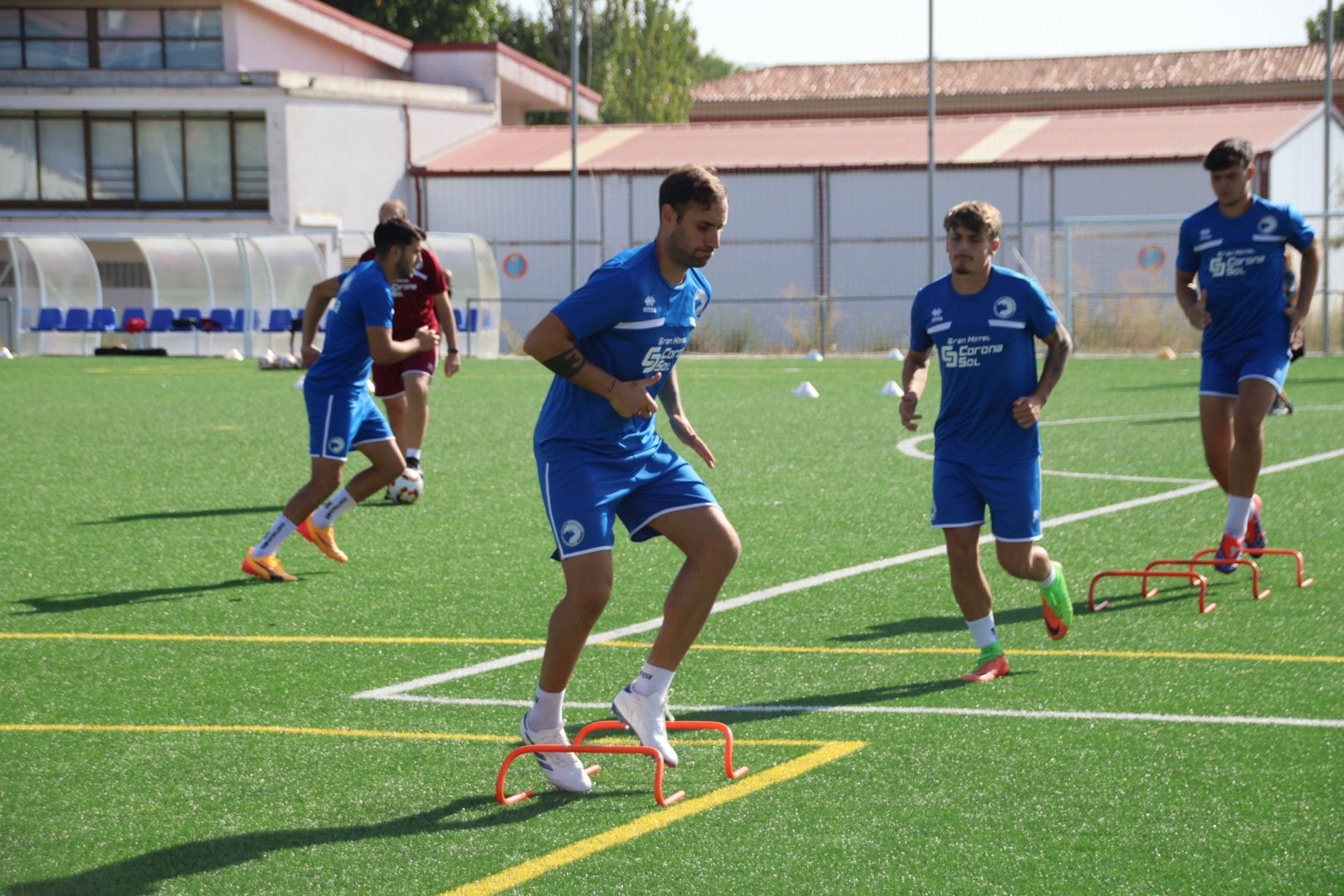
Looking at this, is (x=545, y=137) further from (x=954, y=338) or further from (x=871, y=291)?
(x=954, y=338)

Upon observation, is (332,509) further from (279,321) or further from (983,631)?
(279,321)

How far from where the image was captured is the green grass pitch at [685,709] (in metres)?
4.64

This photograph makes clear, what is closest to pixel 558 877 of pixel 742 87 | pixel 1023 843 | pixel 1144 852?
pixel 1023 843

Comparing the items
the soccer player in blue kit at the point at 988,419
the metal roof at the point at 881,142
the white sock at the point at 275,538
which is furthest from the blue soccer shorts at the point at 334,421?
the metal roof at the point at 881,142

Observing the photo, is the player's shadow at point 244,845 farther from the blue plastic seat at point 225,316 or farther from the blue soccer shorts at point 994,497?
the blue plastic seat at point 225,316

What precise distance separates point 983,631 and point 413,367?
23.5ft

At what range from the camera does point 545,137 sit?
48.5 metres

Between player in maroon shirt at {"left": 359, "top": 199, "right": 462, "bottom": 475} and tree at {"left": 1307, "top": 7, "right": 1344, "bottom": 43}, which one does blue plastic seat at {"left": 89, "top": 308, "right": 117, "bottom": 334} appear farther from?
tree at {"left": 1307, "top": 7, "right": 1344, "bottom": 43}

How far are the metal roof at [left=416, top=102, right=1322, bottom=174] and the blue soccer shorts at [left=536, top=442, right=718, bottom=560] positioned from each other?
37.8 metres

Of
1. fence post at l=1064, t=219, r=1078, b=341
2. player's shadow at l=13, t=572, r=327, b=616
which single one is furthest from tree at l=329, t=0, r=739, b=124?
player's shadow at l=13, t=572, r=327, b=616

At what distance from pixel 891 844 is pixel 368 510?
8159 mm

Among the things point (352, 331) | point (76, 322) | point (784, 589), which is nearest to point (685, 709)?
point (784, 589)

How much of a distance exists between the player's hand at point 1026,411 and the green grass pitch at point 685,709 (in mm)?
1020

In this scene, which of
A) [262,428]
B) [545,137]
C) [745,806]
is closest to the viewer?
[745,806]
